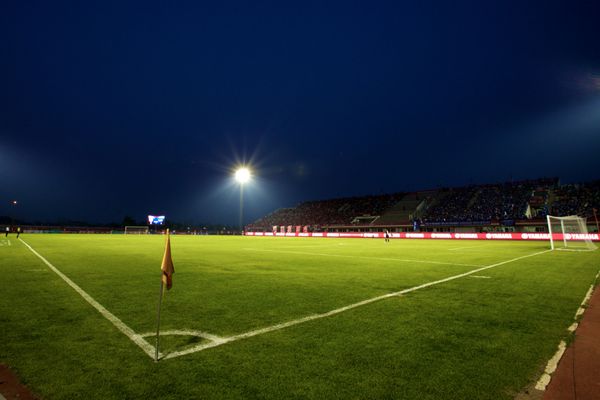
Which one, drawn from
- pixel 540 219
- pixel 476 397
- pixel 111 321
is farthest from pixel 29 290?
pixel 540 219

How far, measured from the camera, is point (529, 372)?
11.2 ft

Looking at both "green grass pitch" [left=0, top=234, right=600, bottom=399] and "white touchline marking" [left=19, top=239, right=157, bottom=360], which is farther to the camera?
"white touchline marking" [left=19, top=239, right=157, bottom=360]

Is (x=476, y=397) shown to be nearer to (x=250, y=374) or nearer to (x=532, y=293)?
(x=250, y=374)

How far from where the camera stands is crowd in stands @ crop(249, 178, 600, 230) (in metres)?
46.7

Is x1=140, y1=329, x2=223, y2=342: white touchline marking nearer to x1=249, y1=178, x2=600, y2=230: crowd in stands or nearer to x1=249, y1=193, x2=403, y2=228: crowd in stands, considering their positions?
x1=249, y1=178, x2=600, y2=230: crowd in stands

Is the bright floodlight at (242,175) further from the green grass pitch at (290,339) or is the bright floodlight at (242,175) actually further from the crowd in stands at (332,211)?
the green grass pitch at (290,339)

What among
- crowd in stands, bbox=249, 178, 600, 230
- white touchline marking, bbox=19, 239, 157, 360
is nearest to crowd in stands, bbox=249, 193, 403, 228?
crowd in stands, bbox=249, 178, 600, 230

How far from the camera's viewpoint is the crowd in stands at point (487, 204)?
4669cm

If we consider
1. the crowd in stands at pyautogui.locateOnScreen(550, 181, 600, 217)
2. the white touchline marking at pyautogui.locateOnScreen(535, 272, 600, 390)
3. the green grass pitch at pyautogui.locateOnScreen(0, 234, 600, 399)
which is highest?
the crowd in stands at pyautogui.locateOnScreen(550, 181, 600, 217)

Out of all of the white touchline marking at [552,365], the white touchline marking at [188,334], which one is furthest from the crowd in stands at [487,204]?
the white touchline marking at [188,334]

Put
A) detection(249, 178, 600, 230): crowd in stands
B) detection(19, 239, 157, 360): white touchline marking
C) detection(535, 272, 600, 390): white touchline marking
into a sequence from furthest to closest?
detection(249, 178, 600, 230): crowd in stands → detection(19, 239, 157, 360): white touchline marking → detection(535, 272, 600, 390): white touchline marking

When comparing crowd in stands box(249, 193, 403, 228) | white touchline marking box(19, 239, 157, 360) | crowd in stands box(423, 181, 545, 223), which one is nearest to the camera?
white touchline marking box(19, 239, 157, 360)

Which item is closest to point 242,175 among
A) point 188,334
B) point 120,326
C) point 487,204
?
point 487,204

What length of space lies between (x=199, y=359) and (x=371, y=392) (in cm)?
185
